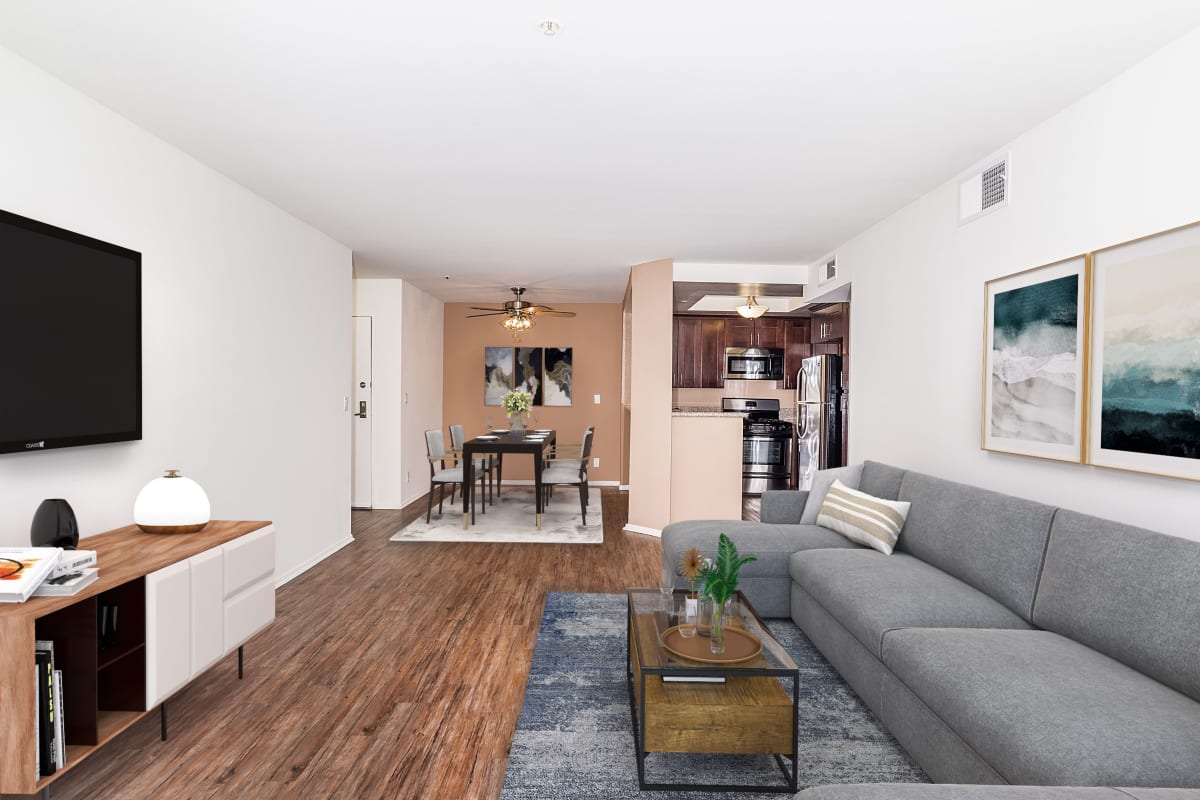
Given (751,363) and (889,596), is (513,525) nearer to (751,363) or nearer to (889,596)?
(751,363)

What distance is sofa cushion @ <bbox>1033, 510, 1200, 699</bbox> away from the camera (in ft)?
6.29

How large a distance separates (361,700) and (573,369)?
21.2ft

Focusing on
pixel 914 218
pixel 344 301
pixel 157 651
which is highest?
pixel 914 218

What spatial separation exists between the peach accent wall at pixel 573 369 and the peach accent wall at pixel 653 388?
2.83 meters

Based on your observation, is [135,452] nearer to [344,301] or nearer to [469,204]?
[469,204]

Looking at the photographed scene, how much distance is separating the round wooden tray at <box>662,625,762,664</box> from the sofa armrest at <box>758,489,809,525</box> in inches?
77.9

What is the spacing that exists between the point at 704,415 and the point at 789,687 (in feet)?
13.0

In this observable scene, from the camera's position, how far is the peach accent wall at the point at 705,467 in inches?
245

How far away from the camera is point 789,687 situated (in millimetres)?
2414

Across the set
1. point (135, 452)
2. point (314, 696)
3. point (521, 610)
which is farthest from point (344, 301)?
→ point (314, 696)

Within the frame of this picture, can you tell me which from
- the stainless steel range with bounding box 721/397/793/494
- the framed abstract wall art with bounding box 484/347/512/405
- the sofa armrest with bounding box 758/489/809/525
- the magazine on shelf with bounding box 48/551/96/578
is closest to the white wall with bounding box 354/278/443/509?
the framed abstract wall art with bounding box 484/347/512/405

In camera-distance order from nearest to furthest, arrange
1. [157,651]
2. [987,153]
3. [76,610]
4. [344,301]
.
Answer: [76,610] < [157,651] < [987,153] < [344,301]

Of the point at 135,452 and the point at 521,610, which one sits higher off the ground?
the point at 135,452

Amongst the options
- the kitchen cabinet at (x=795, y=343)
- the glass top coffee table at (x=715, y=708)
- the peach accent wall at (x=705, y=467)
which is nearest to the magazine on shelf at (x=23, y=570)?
the glass top coffee table at (x=715, y=708)
